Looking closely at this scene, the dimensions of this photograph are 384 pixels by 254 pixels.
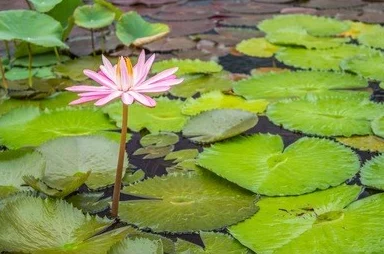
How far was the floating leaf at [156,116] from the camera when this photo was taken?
1.57 m

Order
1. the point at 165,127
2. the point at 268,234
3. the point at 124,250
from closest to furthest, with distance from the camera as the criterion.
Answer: the point at 124,250 < the point at 268,234 < the point at 165,127

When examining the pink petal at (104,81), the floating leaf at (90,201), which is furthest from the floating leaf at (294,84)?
the pink petal at (104,81)

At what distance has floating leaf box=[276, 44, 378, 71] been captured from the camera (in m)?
1.99

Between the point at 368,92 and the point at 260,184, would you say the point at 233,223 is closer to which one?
the point at 260,184

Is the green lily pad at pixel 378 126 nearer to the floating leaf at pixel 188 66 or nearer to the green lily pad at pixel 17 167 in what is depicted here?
the floating leaf at pixel 188 66

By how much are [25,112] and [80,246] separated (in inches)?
27.7

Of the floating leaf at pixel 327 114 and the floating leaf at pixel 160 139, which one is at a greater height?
the floating leaf at pixel 327 114

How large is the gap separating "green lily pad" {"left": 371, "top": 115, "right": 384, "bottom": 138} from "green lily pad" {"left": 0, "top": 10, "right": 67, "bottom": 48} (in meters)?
0.83

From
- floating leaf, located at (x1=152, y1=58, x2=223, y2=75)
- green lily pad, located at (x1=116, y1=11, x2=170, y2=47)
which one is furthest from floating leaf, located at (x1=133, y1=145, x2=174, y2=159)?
green lily pad, located at (x1=116, y1=11, x2=170, y2=47)

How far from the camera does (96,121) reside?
5.31ft

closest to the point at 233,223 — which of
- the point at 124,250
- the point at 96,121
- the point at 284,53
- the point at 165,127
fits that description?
the point at 124,250

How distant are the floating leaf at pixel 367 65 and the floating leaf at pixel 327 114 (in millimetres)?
203

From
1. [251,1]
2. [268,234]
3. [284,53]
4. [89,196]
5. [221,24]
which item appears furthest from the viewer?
[251,1]

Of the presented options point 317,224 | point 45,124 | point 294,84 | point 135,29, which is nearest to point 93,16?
point 135,29
